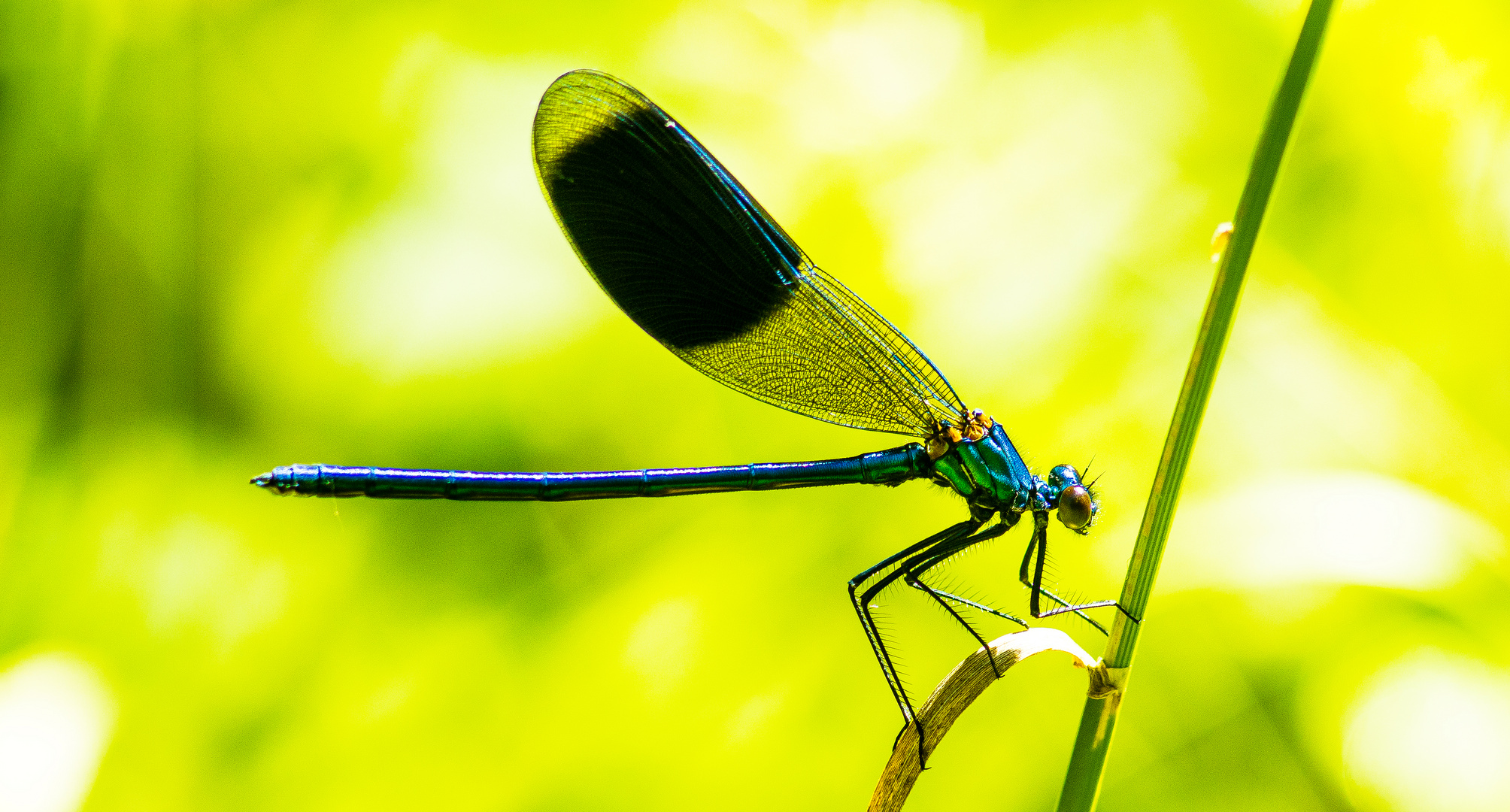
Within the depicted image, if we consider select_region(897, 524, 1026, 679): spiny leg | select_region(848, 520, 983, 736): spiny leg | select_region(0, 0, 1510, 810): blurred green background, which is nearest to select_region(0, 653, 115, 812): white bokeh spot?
select_region(0, 0, 1510, 810): blurred green background

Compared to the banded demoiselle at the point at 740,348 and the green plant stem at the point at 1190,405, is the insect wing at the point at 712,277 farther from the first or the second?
the green plant stem at the point at 1190,405

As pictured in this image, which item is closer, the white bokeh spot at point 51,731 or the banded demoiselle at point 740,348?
the banded demoiselle at point 740,348

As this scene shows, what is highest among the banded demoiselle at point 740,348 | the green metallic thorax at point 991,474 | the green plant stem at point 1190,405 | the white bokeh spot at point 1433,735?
the banded demoiselle at point 740,348

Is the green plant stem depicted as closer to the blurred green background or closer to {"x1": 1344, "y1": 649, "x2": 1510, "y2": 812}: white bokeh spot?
the blurred green background

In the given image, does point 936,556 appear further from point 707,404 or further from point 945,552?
point 707,404

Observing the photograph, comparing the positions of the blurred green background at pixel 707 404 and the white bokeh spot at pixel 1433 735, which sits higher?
the blurred green background at pixel 707 404

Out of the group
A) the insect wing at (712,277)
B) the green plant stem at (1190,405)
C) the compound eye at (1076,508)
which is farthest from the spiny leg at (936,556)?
the green plant stem at (1190,405)

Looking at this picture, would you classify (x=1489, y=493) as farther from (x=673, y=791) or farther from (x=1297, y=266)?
(x=673, y=791)
